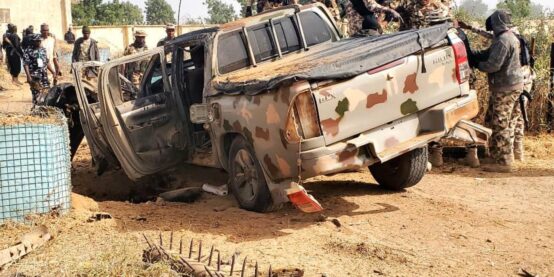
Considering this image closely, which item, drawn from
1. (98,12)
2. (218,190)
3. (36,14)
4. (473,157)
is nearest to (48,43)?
(218,190)

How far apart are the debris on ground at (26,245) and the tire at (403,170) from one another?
11.1 ft

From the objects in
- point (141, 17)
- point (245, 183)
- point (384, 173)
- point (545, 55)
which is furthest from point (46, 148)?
point (141, 17)

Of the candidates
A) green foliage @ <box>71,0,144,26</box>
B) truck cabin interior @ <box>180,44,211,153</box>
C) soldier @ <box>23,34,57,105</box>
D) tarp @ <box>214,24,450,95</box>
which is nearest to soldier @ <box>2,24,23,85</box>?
soldier @ <box>23,34,57,105</box>

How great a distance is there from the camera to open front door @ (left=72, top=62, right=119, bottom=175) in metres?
7.44

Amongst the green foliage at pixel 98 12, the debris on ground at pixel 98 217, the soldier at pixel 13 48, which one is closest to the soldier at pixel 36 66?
the soldier at pixel 13 48

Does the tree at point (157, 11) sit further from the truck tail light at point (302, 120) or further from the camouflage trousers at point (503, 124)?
the truck tail light at point (302, 120)

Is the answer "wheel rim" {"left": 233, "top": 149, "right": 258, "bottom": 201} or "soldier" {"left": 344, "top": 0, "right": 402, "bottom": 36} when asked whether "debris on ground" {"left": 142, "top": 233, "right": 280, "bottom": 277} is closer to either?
"wheel rim" {"left": 233, "top": 149, "right": 258, "bottom": 201}

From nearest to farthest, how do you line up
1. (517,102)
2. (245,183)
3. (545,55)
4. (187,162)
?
(245,183)
(187,162)
(517,102)
(545,55)

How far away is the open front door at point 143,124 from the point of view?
7250mm

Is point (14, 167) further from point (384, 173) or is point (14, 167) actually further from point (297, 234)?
point (384, 173)

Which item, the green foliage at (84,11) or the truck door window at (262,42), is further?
the green foliage at (84,11)

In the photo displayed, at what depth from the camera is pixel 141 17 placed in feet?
254

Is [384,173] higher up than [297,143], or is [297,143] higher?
[297,143]

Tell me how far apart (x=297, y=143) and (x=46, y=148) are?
2.31 metres
